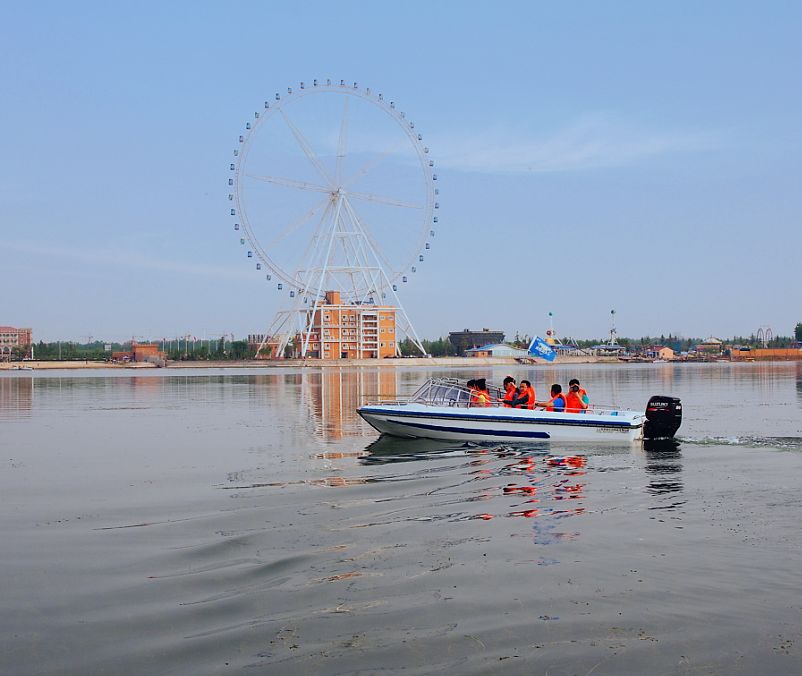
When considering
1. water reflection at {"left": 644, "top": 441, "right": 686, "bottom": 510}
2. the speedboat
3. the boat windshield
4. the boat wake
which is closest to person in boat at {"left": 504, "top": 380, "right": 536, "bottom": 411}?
the speedboat

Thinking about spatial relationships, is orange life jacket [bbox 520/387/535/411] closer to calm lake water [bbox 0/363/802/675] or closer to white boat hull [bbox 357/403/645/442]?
white boat hull [bbox 357/403/645/442]

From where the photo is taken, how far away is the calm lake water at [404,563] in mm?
9180

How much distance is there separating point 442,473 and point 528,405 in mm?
7310

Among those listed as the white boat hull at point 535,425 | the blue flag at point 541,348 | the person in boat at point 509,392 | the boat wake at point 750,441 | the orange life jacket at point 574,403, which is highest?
the blue flag at point 541,348

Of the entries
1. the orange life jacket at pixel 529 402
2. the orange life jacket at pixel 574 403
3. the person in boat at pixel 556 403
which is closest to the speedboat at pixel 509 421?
the person in boat at pixel 556 403

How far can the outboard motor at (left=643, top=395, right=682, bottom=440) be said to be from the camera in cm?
2834

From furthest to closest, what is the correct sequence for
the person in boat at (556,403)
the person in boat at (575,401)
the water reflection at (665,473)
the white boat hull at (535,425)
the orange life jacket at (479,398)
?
the orange life jacket at (479,398) → the person in boat at (575,401) → the person in boat at (556,403) → the white boat hull at (535,425) → the water reflection at (665,473)

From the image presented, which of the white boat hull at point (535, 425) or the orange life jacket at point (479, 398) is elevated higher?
the orange life jacket at point (479, 398)

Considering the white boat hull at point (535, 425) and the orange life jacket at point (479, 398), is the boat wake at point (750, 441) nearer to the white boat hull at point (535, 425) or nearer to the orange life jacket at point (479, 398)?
the white boat hull at point (535, 425)

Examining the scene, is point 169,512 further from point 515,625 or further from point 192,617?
point 515,625

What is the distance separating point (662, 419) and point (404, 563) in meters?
17.7

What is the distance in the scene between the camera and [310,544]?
13844 millimetres

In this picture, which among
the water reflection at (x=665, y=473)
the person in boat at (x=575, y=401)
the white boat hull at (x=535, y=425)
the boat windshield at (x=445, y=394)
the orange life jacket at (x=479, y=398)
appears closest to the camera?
the water reflection at (x=665, y=473)

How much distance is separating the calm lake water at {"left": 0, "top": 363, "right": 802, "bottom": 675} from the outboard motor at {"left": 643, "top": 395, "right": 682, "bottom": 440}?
2.92 meters
